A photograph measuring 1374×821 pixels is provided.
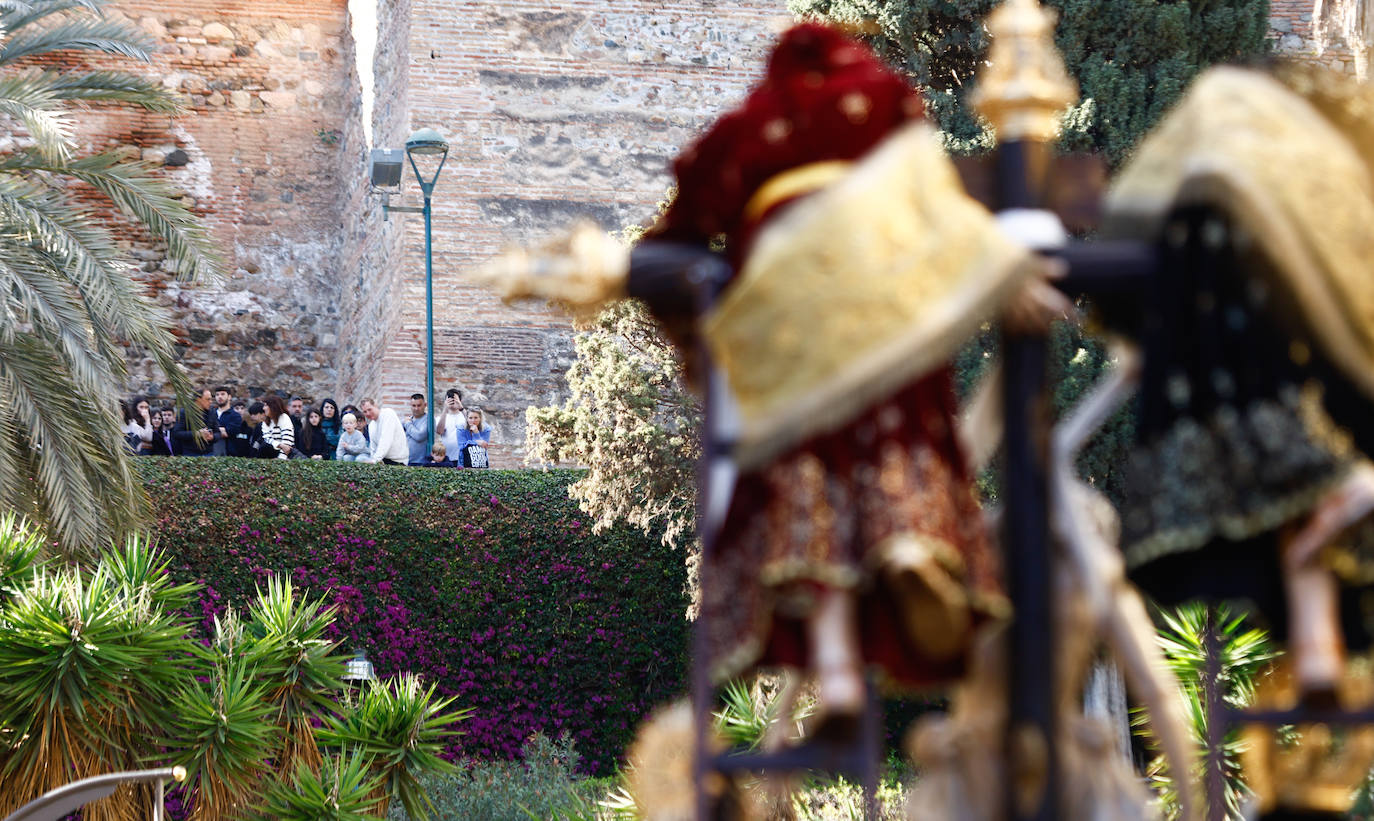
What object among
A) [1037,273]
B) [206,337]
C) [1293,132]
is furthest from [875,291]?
[206,337]

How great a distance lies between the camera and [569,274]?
8.36 feet

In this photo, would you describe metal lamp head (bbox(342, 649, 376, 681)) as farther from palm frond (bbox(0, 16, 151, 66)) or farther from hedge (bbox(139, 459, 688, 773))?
palm frond (bbox(0, 16, 151, 66))

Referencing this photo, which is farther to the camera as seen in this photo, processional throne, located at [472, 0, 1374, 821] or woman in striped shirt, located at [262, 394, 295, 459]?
woman in striped shirt, located at [262, 394, 295, 459]

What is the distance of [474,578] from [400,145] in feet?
19.1

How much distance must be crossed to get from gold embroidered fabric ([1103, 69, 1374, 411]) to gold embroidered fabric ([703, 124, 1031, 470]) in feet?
0.86

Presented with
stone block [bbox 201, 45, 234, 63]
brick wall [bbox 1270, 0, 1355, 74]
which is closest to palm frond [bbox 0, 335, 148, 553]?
brick wall [bbox 1270, 0, 1355, 74]

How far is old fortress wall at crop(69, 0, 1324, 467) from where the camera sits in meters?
18.4

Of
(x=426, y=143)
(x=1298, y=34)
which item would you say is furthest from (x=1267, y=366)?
(x=1298, y=34)

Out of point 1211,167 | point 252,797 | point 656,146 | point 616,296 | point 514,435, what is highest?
point 656,146

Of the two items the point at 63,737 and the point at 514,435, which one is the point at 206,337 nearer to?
the point at 514,435

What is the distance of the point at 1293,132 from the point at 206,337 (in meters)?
20.3

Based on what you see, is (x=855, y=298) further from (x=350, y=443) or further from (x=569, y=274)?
(x=350, y=443)

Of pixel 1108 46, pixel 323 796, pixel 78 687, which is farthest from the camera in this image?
pixel 1108 46

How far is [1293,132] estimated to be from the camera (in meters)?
2.41
